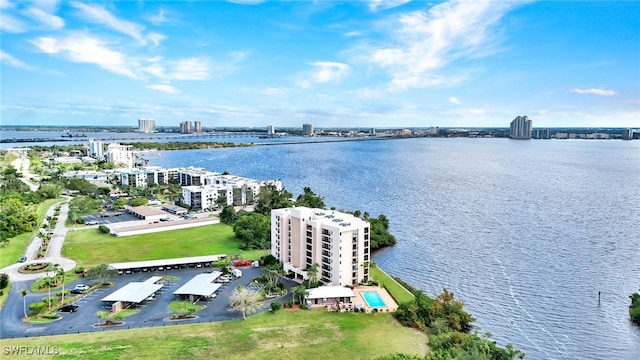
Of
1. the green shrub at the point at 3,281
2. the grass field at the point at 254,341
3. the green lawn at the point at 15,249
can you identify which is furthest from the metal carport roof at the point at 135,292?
the green lawn at the point at 15,249

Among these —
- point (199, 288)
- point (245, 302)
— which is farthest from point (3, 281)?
point (245, 302)

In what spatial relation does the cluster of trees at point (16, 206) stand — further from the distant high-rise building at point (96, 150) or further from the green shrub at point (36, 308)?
the distant high-rise building at point (96, 150)

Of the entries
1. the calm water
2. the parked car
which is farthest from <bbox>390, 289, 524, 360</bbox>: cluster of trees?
the parked car

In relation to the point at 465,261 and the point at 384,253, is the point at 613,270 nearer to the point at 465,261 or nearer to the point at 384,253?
the point at 465,261

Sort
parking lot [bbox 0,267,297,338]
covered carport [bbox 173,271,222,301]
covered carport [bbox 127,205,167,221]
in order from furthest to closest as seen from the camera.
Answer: covered carport [bbox 127,205,167,221] → covered carport [bbox 173,271,222,301] → parking lot [bbox 0,267,297,338]

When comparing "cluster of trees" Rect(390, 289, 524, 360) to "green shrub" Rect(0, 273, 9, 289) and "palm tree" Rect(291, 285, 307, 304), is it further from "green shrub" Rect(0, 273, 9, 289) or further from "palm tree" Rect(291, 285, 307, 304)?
"green shrub" Rect(0, 273, 9, 289)
